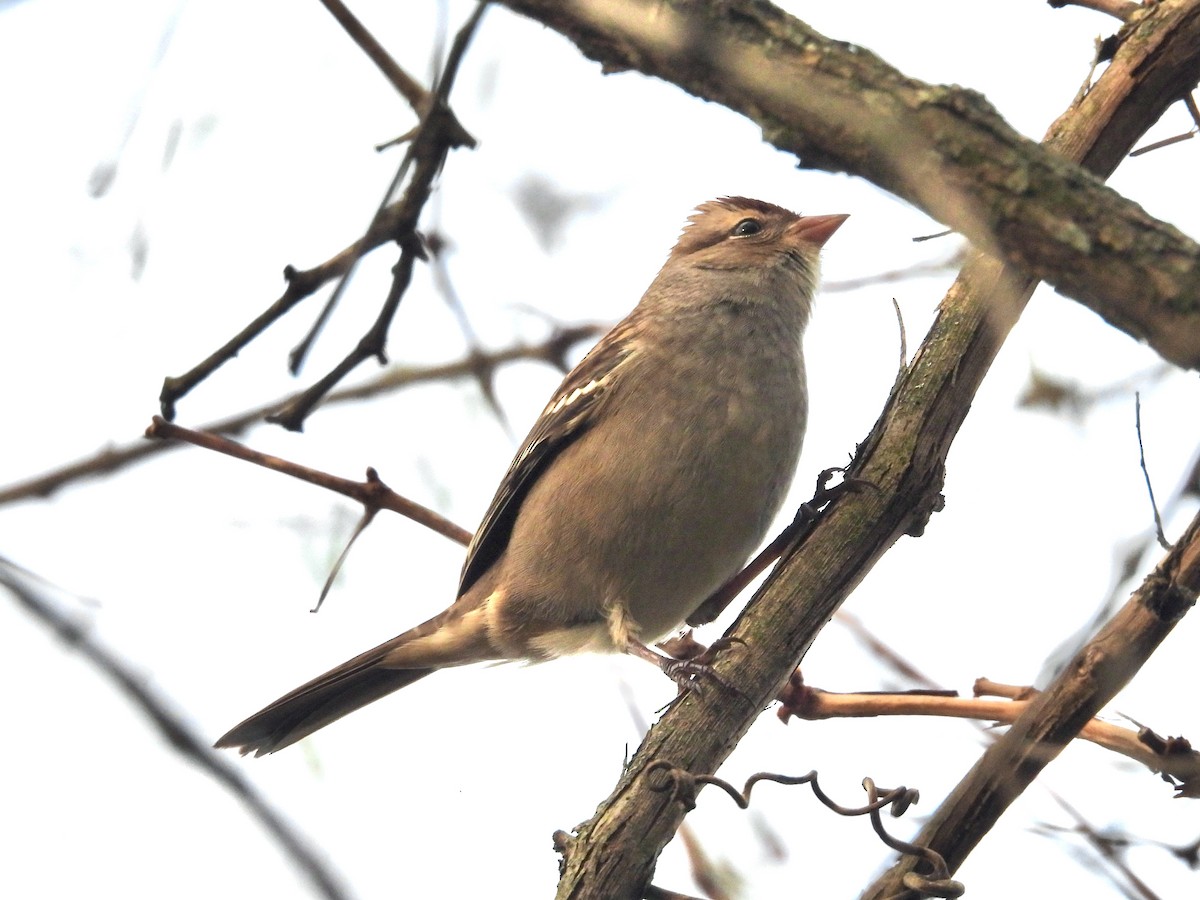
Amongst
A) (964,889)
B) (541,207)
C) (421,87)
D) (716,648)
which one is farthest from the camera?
(541,207)

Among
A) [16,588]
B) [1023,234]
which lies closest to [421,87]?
[16,588]

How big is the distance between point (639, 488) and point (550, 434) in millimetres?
778

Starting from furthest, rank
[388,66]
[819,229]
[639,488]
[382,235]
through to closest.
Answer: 1. [819,229]
2. [639,488]
3. [388,66]
4. [382,235]

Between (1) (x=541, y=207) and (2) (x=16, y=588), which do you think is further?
(1) (x=541, y=207)

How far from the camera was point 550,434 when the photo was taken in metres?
5.69

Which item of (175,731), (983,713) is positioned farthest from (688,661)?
(175,731)

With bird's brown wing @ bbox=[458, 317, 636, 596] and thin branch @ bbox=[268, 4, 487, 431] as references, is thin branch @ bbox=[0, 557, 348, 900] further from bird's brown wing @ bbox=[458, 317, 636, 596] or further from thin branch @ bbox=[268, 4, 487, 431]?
bird's brown wing @ bbox=[458, 317, 636, 596]

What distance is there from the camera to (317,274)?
4230mm

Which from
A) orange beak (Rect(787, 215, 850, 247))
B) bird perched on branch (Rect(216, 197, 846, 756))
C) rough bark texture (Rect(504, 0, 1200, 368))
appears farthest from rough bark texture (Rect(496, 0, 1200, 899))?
orange beak (Rect(787, 215, 850, 247))

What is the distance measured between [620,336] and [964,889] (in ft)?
11.3

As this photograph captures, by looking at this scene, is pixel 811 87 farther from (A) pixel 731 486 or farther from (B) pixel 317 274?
(A) pixel 731 486

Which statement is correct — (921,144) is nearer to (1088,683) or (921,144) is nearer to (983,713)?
(1088,683)

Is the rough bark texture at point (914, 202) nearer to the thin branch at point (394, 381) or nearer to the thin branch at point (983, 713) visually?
the thin branch at point (983, 713)

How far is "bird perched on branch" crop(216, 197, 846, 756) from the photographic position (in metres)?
5.00
